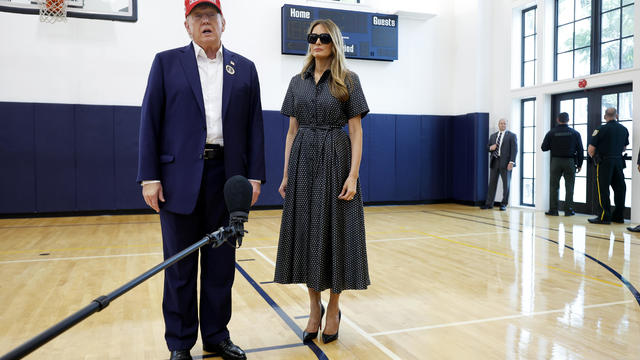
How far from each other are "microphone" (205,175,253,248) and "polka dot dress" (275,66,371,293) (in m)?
1.08

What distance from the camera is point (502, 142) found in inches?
351

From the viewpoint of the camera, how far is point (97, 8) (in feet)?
21.5

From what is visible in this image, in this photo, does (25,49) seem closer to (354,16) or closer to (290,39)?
(290,39)

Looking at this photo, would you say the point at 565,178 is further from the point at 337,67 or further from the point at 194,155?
the point at 194,155

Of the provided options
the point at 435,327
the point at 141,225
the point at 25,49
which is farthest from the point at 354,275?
the point at 25,49

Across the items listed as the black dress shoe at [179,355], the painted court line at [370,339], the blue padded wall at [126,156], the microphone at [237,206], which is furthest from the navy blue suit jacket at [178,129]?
the blue padded wall at [126,156]

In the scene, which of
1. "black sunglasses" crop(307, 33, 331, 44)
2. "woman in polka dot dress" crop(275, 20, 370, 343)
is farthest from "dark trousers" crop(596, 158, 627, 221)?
"black sunglasses" crop(307, 33, 331, 44)

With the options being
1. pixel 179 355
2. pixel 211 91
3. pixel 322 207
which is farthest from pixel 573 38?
pixel 179 355

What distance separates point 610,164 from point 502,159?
2.25m

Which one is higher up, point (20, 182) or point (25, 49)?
point (25, 49)

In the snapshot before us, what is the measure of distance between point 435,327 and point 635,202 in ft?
19.1

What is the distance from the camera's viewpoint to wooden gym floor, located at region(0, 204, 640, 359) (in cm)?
241

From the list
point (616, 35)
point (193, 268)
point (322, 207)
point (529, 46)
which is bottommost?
point (193, 268)

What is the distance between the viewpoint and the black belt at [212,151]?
211 cm
